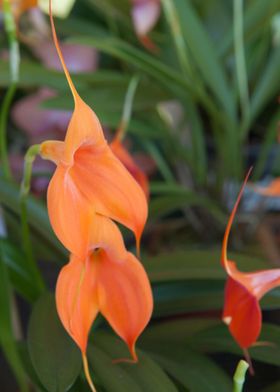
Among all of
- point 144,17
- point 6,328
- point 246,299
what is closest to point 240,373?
point 246,299

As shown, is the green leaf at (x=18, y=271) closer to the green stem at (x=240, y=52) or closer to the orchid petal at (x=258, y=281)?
the orchid petal at (x=258, y=281)

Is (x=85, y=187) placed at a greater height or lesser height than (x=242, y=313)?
greater

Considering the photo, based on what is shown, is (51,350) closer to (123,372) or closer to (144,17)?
(123,372)

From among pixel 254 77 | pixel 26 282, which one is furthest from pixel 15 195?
pixel 254 77

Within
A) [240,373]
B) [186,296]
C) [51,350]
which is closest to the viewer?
[240,373]

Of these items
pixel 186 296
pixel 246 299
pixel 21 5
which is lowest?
pixel 186 296

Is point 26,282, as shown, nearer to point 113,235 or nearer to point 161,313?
point 161,313

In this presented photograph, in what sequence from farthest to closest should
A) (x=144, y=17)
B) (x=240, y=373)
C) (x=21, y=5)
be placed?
(x=144, y=17) < (x=21, y=5) < (x=240, y=373)

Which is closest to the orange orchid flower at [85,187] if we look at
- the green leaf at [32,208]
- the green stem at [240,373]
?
the green stem at [240,373]
